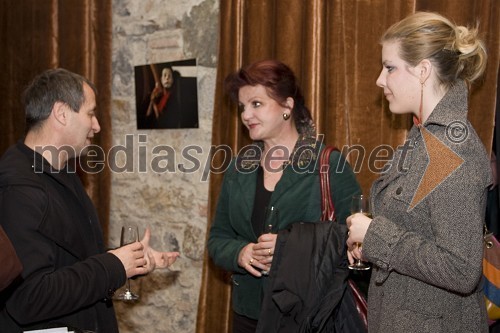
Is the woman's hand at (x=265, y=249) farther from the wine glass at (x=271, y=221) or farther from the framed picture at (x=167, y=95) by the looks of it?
the framed picture at (x=167, y=95)

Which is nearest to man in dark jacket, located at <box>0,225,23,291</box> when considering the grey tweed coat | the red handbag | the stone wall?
the grey tweed coat

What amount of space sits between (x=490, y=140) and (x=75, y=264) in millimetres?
1842

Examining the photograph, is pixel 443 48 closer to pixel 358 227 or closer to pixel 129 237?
pixel 358 227

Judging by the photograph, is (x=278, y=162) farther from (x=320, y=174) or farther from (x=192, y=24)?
(x=192, y=24)

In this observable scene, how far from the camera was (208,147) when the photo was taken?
366 cm

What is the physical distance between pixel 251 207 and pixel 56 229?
92 cm

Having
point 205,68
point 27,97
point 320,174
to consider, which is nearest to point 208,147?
point 205,68

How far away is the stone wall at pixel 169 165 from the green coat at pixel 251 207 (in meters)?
1.04

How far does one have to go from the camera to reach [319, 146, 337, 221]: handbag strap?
2412 mm

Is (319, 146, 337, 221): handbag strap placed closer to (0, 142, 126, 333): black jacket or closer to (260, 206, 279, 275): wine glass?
(260, 206, 279, 275): wine glass

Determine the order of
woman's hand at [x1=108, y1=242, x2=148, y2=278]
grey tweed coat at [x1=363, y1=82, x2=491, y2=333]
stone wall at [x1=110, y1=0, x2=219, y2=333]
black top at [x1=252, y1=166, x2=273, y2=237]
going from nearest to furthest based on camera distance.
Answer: grey tweed coat at [x1=363, y1=82, x2=491, y2=333], woman's hand at [x1=108, y1=242, x2=148, y2=278], black top at [x1=252, y1=166, x2=273, y2=237], stone wall at [x1=110, y1=0, x2=219, y2=333]

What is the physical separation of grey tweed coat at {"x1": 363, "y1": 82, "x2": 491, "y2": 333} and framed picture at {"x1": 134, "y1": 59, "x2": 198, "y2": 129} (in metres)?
2.07

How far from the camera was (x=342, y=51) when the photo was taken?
292cm

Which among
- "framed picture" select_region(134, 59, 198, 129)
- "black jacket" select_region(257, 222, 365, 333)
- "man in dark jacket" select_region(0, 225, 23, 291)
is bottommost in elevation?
"black jacket" select_region(257, 222, 365, 333)
